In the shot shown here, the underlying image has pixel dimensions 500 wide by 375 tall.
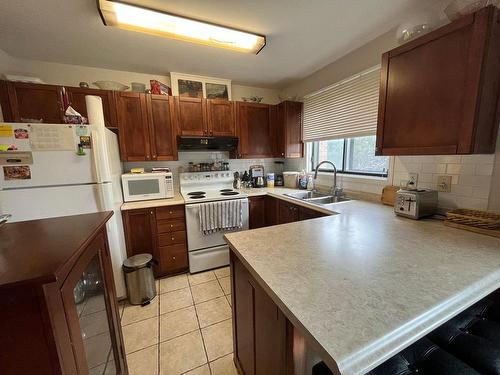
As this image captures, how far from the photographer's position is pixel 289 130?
10.00ft

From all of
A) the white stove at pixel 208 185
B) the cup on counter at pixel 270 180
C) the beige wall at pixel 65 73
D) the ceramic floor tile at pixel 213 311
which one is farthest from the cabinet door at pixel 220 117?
the ceramic floor tile at pixel 213 311

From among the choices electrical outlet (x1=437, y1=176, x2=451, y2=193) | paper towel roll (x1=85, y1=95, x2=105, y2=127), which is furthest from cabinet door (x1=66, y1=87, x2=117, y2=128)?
electrical outlet (x1=437, y1=176, x2=451, y2=193)

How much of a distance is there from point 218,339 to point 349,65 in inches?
116

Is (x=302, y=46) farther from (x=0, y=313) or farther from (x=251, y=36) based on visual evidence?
(x=0, y=313)

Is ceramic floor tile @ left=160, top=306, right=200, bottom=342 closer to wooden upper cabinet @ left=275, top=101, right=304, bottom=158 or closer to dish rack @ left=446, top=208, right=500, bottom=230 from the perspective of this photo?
dish rack @ left=446, top=208, right=500, bottom=230

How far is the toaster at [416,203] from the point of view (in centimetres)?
147

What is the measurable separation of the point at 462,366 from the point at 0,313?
1387 millimetres

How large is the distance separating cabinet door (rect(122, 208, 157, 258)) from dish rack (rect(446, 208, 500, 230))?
2.57 metres

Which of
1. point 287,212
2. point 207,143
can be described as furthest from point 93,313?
point 207,143

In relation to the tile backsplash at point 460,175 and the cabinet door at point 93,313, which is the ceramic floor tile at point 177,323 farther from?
the tile backsplash at point 460,175

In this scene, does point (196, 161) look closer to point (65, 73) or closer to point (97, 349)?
point (65, 73)

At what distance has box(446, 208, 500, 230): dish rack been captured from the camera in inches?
46.2

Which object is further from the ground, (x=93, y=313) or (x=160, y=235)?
(x=93, y=313)

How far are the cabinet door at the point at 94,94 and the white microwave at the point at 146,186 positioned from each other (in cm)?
63
